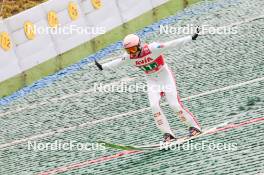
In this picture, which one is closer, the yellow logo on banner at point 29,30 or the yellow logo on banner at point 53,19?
the yellow logo on banner at point 29,30

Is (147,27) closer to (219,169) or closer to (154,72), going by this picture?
(154,72)

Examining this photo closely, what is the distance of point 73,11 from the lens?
A: 1580 centimetres

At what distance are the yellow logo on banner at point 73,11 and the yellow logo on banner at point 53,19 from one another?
0.48m

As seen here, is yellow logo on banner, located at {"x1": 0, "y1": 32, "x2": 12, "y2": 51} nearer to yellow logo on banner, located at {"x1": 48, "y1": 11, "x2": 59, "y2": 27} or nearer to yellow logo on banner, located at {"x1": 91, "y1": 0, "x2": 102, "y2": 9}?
yellow logo on banner, located at {"x1": 48, "y1": 11, "x2": 59, "y2": 27}

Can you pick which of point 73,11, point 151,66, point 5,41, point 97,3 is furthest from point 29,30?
point 151,66

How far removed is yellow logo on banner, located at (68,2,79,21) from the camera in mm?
15711

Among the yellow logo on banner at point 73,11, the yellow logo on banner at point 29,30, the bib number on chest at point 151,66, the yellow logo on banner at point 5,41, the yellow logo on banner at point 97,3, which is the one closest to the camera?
the bib number on chest at point 151,66

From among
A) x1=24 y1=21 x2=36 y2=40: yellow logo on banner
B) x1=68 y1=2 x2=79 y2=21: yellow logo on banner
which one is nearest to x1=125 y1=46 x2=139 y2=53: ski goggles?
x1=24 y1=21 x2=36 y2=40: yellow logo on banner

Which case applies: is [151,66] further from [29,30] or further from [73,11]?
[73,11]

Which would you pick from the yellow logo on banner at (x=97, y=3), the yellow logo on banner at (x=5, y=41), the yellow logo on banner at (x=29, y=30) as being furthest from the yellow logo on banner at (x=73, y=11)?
the yellow logo on banner at (x=5, y=41)

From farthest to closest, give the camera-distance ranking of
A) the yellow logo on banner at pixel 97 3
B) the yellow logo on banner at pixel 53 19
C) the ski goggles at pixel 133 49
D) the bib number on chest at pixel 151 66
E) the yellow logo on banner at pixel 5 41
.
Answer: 1. the yellow logo on banner at pixel 97 3
2. the yellow logo on banner at pixel 53 19
3. the yellow logo on banner at pixel 5 41
4. the bib number on chest at pixel 151 66
5. the ski goggles at pixel 133 49

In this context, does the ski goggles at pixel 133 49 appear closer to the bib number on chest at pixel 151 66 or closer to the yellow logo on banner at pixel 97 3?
the bib number on chest at pixel 151 66

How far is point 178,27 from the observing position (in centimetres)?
1716

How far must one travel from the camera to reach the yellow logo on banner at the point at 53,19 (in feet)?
49.9
